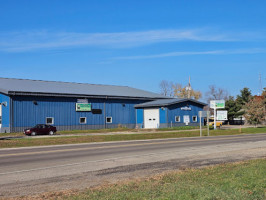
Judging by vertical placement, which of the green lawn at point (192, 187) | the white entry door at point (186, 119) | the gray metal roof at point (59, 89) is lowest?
the green lawn at point (192, 187)

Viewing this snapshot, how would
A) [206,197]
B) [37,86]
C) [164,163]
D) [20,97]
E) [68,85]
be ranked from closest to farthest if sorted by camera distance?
[206,197] < [164,163] < [20,97] < [37,86] < [68,85]

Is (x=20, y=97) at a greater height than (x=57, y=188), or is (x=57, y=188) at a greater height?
(x=20, y=97)

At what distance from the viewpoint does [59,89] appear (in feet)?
159

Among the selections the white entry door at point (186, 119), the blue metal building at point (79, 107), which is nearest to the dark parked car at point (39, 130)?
the blue metal building at point (79, 107)

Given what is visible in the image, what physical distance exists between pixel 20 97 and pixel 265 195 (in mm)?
39051

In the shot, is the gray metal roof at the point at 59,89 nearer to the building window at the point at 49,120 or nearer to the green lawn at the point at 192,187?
the building window at the point at 49,120

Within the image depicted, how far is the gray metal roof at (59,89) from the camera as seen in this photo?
43.1 metres

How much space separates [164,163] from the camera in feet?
43.4

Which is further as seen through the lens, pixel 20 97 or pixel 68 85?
pixel 68 85

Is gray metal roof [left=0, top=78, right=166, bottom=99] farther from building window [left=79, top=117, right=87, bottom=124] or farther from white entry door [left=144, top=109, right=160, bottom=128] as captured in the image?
white entry door [left=144, top=109, right=160, bottom=128]

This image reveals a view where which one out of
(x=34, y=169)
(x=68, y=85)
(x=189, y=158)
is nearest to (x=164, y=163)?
(x=189, y=158)

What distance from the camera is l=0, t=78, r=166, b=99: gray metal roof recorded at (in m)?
43.1

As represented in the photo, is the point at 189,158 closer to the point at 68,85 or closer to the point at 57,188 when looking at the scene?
the point at 57,188

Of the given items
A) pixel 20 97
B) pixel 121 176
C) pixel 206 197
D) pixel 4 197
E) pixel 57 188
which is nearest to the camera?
pixel 206 197
